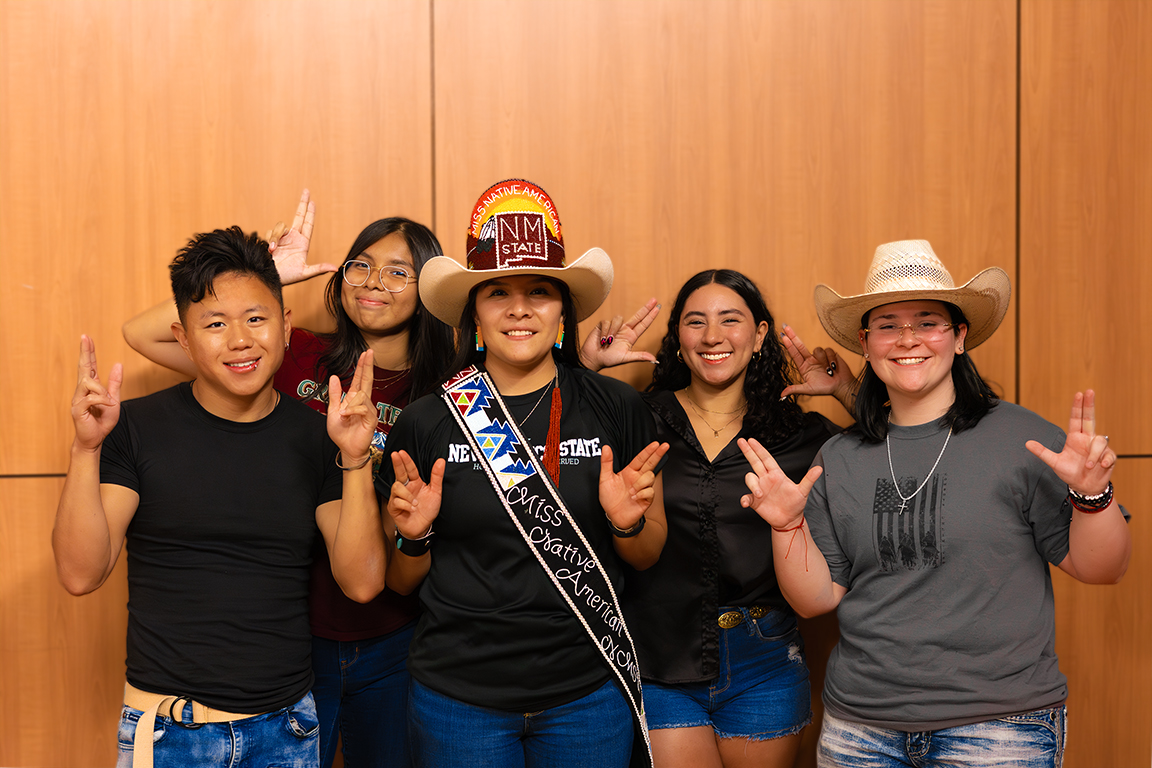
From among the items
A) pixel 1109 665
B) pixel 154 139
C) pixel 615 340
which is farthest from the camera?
pixel 1109 665

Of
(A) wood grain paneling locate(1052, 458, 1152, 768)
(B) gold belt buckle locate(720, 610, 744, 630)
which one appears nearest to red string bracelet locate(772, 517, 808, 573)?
(B) gold belt buckle locate(720, 610, 744, 630)

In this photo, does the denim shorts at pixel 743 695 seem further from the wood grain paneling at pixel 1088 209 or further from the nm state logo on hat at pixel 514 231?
the wood grain paneling at pixel 1088 209

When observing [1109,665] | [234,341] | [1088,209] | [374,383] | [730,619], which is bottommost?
[1109,665]

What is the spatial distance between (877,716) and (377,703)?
53.1 inches

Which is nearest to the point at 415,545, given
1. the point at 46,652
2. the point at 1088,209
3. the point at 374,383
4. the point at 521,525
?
the point at 521,525

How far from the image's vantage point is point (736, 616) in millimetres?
2051

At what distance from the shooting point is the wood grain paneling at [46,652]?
8.58ft

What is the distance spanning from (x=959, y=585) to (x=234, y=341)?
1751 mm

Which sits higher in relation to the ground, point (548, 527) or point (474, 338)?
point (474, 338)

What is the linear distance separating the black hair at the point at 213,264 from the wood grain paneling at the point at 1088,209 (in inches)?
104

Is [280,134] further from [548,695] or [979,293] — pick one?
[979,293]

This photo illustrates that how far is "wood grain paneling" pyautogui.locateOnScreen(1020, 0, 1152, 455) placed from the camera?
269cm

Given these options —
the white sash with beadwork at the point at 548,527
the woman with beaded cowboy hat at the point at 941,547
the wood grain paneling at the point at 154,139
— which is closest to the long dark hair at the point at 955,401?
the woman with beaded cowboy hat at the point at 941,547

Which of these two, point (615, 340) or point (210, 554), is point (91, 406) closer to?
point (210, 554)
